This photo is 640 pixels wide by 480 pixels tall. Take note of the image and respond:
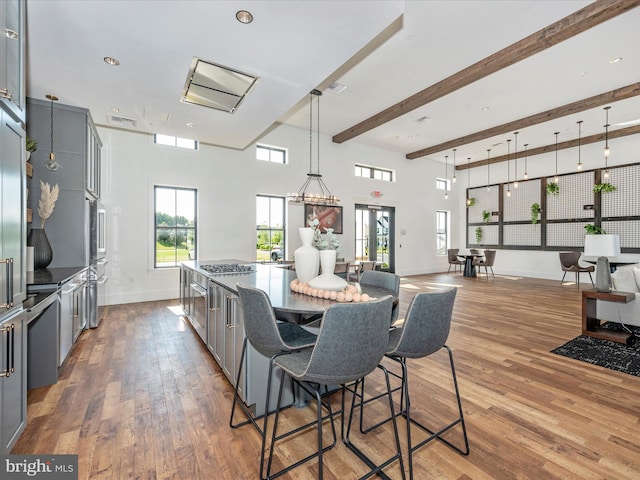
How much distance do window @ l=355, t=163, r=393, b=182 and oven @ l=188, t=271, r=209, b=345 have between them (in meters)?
6.07

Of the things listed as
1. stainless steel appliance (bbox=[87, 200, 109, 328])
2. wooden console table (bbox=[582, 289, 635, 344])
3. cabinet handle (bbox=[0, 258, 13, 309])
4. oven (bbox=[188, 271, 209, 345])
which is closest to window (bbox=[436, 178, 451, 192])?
wooden console table (bbox=[582, 289, 635, 344])

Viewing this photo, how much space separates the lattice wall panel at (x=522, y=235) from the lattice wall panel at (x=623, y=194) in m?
1.64

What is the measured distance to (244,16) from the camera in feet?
8.25

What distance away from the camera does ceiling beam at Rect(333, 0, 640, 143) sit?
10.9ft

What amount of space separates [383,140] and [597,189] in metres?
5.74

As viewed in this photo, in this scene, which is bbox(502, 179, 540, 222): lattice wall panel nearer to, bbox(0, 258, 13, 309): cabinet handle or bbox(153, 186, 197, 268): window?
bbox(153, 186, 197, 268): window

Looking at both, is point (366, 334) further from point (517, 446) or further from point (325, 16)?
point (325, 16)

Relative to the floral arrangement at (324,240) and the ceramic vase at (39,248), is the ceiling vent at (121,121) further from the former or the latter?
the floral arrangement at (324,240)

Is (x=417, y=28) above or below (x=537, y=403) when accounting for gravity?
above

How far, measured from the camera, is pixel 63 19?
2521mm

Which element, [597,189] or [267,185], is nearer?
[267,185]

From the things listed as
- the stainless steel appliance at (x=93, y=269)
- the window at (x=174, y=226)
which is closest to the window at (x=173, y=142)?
the window at (x=174, y=226)

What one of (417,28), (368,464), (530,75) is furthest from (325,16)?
(530,75)

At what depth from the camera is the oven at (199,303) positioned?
3.24 m
